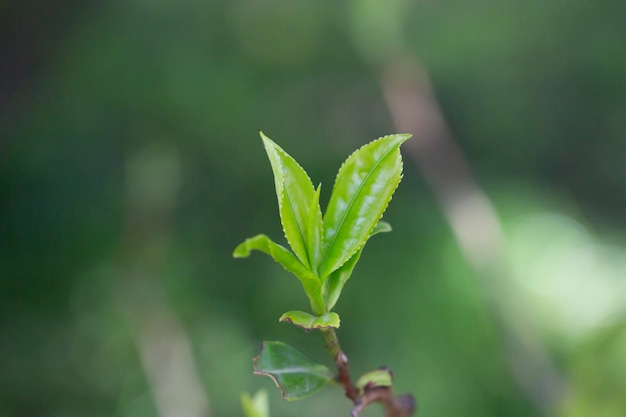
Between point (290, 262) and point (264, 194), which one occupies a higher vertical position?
point (264, 194)

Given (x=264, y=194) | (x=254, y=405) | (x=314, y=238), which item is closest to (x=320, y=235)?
(x=314, y=238)

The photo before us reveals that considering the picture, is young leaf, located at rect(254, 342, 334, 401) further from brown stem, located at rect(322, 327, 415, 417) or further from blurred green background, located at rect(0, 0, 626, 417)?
blurred green background, located at rect(0, 0, 626, 417)

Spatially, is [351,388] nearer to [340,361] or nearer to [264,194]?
[340,361]

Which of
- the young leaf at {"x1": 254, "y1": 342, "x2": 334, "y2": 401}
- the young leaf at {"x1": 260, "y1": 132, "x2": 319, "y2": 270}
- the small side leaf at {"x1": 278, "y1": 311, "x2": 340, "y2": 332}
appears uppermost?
the young leaf at {"x1": 260, "y1": 132, "x2": 319, "y2": 270}

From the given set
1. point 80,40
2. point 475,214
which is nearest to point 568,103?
point 475,214

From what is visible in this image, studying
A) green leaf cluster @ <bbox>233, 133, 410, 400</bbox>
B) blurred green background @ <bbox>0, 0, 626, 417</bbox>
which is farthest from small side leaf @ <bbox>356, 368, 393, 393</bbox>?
blurred green background @ <bbox>0, 0, 626, 417</bbox>

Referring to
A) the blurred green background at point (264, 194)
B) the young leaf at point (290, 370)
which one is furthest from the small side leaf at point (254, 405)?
the blurred green background at point (264, 194)

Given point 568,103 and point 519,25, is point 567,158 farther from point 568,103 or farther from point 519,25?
point 519,25
